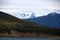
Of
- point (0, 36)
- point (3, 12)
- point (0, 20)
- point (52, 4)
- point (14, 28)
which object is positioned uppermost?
point (52, 4)

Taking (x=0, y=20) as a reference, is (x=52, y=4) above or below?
above

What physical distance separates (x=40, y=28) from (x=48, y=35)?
312mm

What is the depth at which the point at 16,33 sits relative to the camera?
3.29 meters

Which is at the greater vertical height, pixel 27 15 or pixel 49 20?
pixel 27 15

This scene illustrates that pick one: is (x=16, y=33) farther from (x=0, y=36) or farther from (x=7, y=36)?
(x=0, y=36)

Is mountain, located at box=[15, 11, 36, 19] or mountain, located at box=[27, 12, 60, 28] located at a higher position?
mountain, located at box=[15, 11, 36, 19]

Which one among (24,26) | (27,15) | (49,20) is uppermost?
(27,15)

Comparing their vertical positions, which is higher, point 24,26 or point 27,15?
point 27,15

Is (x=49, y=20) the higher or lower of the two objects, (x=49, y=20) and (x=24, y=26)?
the higher

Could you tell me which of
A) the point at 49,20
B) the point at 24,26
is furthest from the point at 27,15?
the point at 49,20

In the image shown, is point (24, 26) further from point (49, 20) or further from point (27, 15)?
point (49, 20)

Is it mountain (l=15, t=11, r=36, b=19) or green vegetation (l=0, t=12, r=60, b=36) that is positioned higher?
mountain (l=15, t=11, r=36, b=19)

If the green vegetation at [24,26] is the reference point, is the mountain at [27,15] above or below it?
above

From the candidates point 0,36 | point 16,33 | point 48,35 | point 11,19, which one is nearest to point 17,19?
point 11,19
